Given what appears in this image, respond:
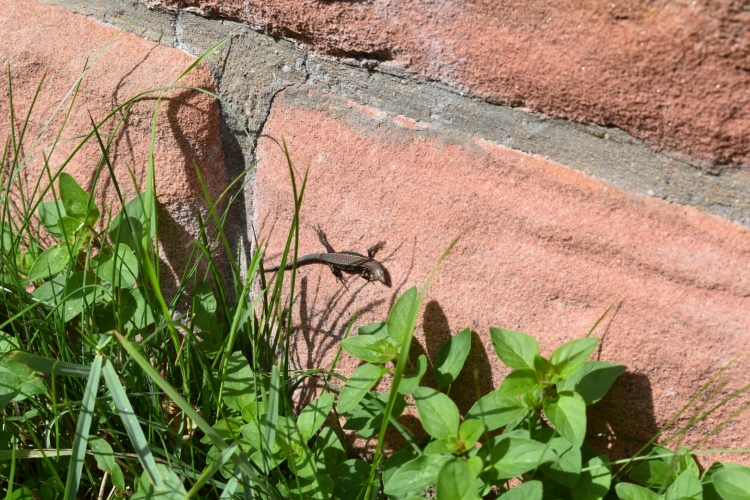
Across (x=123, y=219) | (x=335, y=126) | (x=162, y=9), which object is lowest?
(x=123, y=219)

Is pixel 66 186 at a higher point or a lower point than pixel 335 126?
lower

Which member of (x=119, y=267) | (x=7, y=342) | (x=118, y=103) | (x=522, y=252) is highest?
(x=118, y=103)

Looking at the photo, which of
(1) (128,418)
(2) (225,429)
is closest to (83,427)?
(1) (128,418)

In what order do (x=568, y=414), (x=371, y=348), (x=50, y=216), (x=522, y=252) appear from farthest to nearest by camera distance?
(x=50, y=216)
(x=371, y=348)
(x=522, y=252)
(x=568, y=414)

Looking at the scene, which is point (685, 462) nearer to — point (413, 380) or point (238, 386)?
point (413, 380)

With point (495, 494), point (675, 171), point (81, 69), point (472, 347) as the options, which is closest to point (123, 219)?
point (81, 69)

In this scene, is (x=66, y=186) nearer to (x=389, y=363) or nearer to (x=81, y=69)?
(x=81, y=69)
